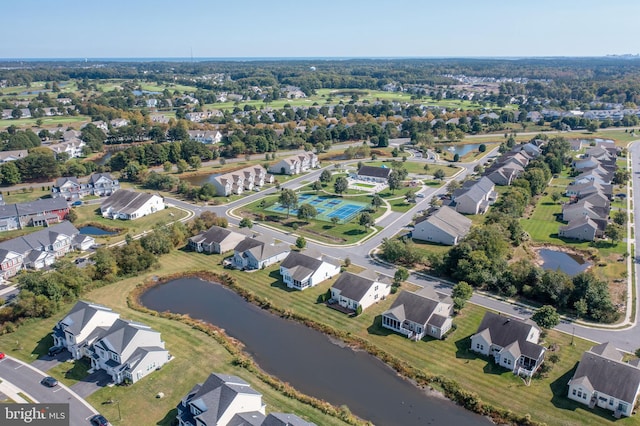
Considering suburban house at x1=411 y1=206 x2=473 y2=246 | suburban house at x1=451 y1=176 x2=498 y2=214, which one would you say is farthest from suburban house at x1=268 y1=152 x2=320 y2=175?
suburban house at x1=411 y1=206 x2=473 y2=246

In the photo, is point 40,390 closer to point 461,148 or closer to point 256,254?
point 256,254

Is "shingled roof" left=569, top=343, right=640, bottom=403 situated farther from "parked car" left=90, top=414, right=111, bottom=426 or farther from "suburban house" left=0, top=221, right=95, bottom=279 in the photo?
"suburban house" left=0, top=221, right=95, bottom=279

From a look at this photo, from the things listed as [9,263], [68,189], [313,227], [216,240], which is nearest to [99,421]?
[216,240]

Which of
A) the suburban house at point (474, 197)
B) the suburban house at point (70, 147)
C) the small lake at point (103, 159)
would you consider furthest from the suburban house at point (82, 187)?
the suburban house at point (474, 197)

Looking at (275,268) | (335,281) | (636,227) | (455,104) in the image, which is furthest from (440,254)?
(455,104)

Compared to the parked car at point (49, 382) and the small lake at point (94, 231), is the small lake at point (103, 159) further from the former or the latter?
the parked car at point (49, 382)

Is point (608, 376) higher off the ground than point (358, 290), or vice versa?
point (358, 290)
